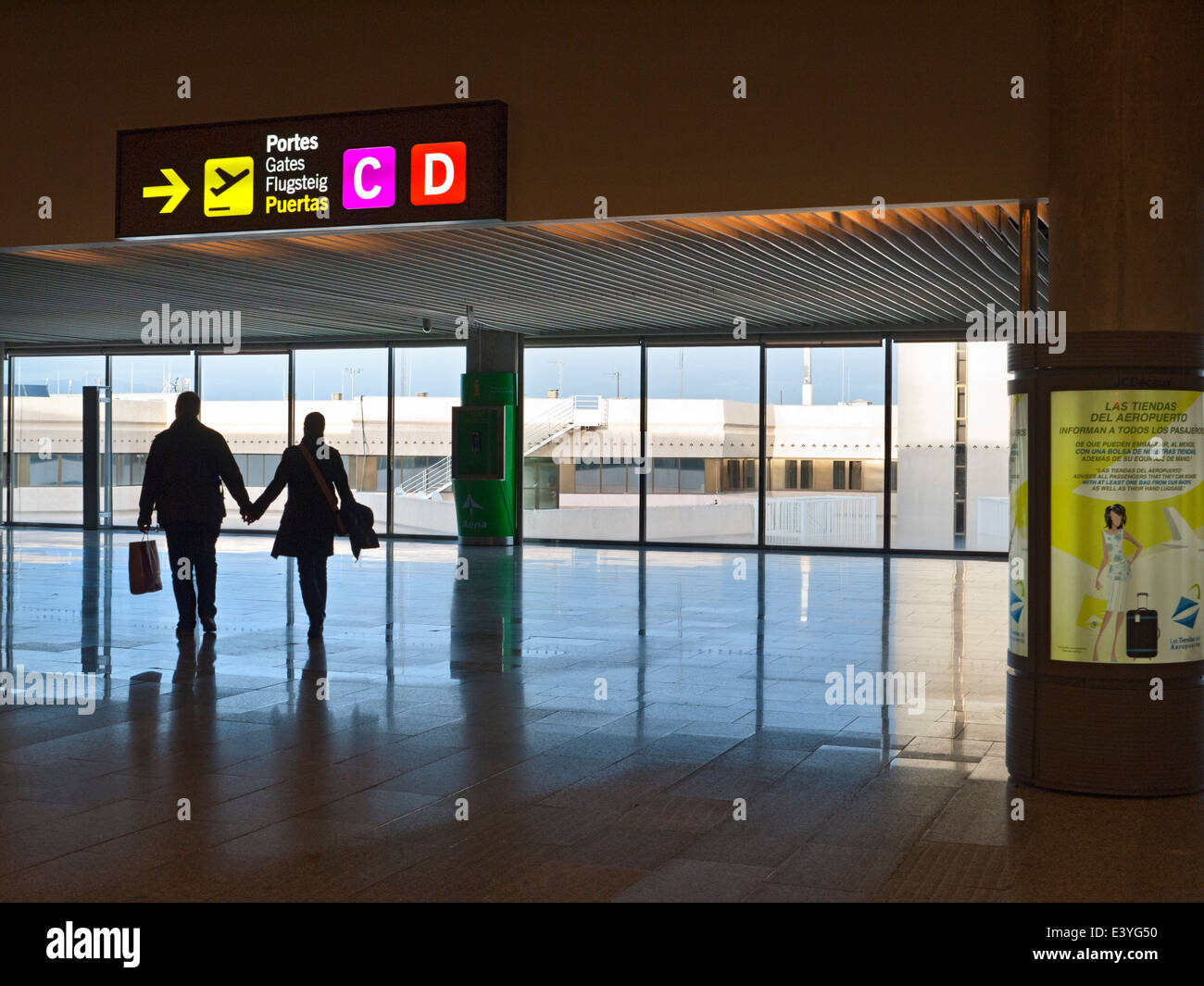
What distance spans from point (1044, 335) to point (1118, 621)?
127 cm

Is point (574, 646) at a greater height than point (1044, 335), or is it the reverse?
point (1044, 335)

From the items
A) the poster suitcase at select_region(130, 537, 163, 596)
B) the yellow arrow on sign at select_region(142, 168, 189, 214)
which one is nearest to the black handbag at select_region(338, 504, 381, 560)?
the poster suitcase at select_region(130, 537, 163, 596)

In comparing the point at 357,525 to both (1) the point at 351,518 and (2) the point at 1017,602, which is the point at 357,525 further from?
(2) the point at 1017,602

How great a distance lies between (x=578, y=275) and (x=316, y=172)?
17.0ft

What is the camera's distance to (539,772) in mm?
5883

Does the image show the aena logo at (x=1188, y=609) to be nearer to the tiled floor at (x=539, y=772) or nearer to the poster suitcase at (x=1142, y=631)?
the poster suitcase at (x=1142, y=631)


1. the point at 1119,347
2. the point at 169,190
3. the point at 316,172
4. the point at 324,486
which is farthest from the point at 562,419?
the point at 1119,347

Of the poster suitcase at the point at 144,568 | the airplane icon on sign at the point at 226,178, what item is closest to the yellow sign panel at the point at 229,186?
the airplane icon on sign at the point at 226,178

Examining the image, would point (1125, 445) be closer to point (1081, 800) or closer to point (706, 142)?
point (1081, 800)

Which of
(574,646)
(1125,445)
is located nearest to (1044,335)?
(1125,445)

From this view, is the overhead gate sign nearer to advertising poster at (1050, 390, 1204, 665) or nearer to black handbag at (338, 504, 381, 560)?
black handbag at (338, 504, 381, 560)

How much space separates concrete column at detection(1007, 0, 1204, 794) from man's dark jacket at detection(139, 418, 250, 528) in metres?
6.24

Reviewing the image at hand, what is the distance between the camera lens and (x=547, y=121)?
7891 mm
